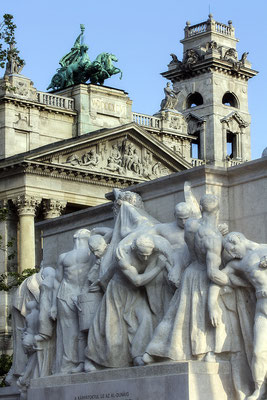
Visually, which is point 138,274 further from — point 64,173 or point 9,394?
point 64,173

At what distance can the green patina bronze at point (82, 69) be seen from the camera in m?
67.6

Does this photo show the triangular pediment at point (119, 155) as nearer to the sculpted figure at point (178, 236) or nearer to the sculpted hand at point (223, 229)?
the sculpted figure at point (178, 236)

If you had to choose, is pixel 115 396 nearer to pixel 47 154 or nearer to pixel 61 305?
pixel 61 305

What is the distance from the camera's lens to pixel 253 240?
21.6 meters

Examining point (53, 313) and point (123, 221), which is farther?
point (53, 313)

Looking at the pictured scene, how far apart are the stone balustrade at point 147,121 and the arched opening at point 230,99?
18.2m

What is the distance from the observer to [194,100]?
88.9m

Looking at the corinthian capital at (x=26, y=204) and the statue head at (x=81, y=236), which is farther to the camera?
the corinthian capital at (x=26, y=204)

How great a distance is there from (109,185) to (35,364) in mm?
40095

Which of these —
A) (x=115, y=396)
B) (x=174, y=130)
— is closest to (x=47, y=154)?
(x=174, y=130)

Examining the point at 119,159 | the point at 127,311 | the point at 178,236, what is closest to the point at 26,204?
the point at 119,159

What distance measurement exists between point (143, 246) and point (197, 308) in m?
1.55

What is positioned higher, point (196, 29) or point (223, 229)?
point (196, 29)

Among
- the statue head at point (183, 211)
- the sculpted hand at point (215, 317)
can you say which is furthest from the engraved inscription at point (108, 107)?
the sculpted hand at point (215, 317)
